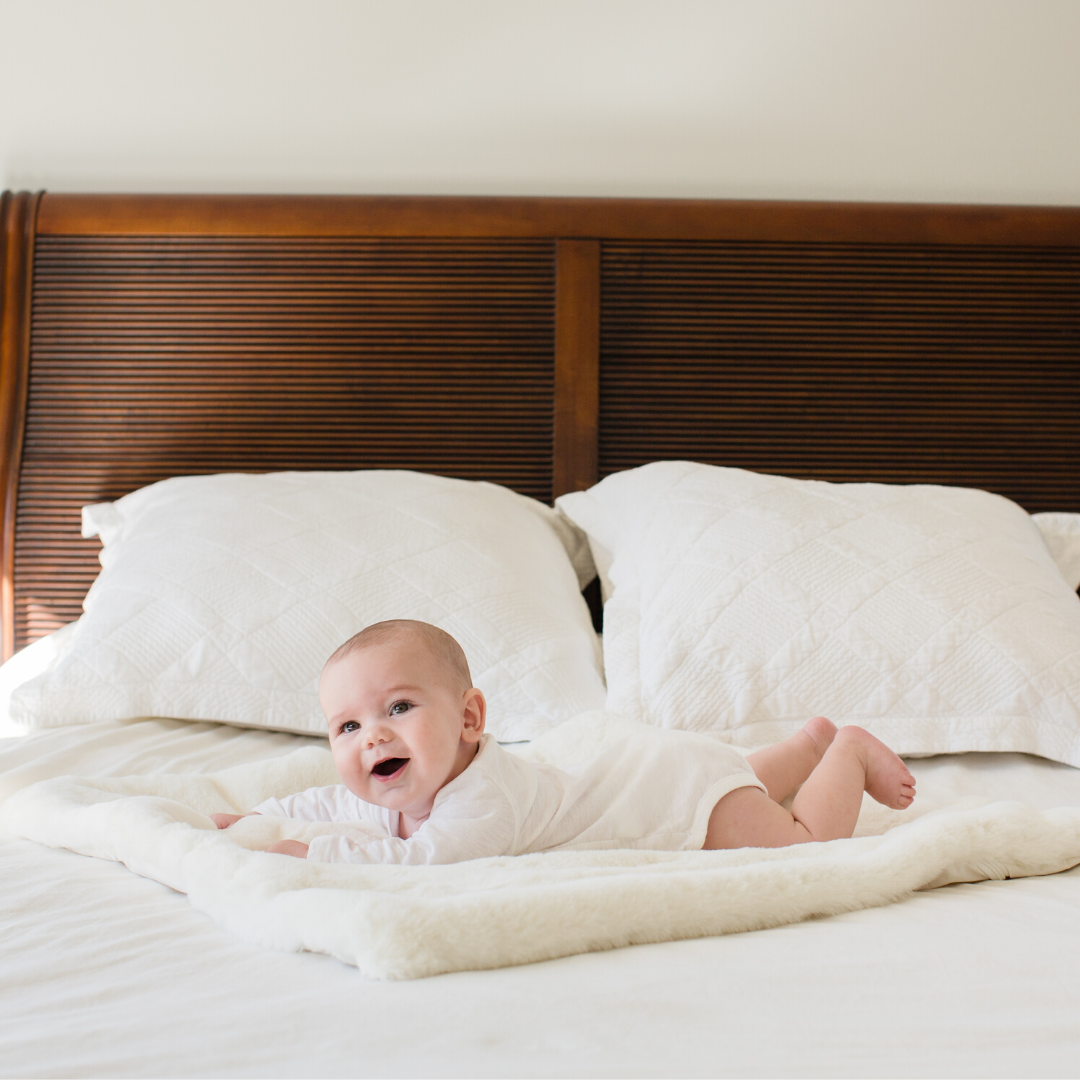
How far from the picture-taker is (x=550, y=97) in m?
1.86

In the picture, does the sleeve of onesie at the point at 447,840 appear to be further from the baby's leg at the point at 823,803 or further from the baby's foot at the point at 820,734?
the baby's foot at the point at 820,734

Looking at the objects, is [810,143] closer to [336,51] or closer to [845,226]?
[845,226]

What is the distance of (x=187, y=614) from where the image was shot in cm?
122

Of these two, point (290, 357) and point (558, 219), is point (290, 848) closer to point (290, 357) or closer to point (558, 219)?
point (290, 357)

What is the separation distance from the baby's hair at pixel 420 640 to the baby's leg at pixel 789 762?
0.33m

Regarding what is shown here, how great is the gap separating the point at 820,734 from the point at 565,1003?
1.98ft

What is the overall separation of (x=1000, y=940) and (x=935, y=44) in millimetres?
1862

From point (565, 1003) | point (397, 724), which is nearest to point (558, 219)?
point (397, 724)

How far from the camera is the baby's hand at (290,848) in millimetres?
722

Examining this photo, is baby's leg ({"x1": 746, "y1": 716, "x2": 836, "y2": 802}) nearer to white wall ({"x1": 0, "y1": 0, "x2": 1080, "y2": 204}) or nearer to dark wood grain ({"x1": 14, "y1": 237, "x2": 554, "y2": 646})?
dark wood grain ({"x1": 14, "y1": 237, "x2": 554, "y2": 646})

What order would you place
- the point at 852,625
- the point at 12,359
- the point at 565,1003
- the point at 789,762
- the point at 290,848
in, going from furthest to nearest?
the point at 12,359, the point at 852,625, the point at 789,762, the point at 290,848, the point at 565,1003

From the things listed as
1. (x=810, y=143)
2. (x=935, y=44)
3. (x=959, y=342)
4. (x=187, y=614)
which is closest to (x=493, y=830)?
(x=187, y=614)

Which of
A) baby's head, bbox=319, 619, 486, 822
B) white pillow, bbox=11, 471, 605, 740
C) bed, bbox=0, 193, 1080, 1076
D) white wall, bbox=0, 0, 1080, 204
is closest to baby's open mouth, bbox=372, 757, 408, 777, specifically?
baby's head, bbox=319, 619, 486, 822

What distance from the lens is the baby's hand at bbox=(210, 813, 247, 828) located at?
802 mm
